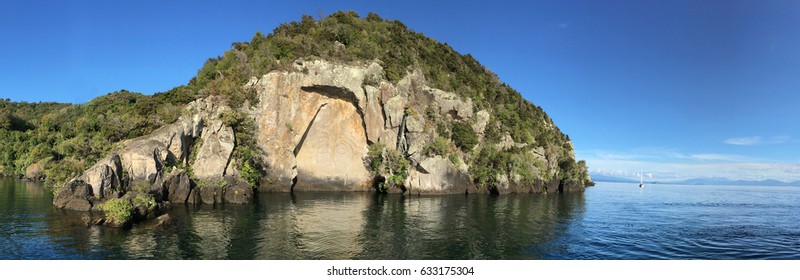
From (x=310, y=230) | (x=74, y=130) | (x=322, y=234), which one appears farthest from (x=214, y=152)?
(x=74, y=130)

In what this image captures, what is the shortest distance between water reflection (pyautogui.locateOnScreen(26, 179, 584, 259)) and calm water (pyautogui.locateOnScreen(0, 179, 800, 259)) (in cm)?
6

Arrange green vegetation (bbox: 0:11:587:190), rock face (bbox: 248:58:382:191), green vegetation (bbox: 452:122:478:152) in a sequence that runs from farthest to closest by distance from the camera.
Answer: green vegetation (bbox: 452:122:478:152) → rock face (bbox: 248:58:382:191) → green vegetation (bbox: 0:11:587:190)

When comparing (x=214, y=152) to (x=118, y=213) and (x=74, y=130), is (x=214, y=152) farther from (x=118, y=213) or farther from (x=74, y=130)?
(x=74, y=130)

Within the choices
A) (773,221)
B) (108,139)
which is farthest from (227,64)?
(773,221)

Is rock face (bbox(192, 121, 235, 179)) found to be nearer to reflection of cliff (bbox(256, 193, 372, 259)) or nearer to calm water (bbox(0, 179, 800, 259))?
→ reflection of cliff (bbox(256, 193, 372, 259))

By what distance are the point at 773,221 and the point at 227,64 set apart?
66989 mm

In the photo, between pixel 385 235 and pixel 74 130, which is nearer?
pixel 385 235

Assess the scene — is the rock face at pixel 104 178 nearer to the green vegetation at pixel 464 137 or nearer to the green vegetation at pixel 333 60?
the green vegetation at pixel 333 60

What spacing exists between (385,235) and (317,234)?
4.42 metres

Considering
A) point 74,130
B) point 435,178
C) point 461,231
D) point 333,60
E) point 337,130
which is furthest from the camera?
point 74,130

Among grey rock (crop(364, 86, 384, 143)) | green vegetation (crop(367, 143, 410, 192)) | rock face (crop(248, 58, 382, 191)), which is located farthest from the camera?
grey rock (crop(364, 86, 384, 143))

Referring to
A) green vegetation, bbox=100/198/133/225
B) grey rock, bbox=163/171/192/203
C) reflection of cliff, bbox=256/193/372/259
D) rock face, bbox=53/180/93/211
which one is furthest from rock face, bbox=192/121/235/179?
green vegetation, bbox=100/198/133/225

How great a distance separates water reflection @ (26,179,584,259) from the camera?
70.5 feet

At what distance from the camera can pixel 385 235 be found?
2711cm
